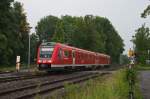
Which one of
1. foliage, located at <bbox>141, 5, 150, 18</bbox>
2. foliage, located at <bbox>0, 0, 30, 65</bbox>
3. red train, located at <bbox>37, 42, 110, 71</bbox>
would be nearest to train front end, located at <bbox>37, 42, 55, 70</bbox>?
red train, located at <bbox>37, 42, 110, 71</bbox>

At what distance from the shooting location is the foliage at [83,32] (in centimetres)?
10444

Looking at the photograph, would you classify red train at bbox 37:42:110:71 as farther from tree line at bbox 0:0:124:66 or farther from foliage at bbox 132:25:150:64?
foliage at bbox 132:25:150:64

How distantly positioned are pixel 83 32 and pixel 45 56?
216 feet

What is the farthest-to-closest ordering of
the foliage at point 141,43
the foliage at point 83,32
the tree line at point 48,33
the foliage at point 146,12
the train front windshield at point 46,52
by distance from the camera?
1. the foliage at point 83,32
2. the foliage at point 141,43
3. the tree line at point 48,33
4. the train front windshield at point 46,52
5. the foliage at point 146,12

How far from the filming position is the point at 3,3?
75375 mm

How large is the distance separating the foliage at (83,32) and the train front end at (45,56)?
5738cm

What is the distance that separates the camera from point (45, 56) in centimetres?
4069

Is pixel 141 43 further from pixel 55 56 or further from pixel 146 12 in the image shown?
pixel 146 12

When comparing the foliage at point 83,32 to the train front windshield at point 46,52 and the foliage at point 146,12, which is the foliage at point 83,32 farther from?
the foliage at point 146,12

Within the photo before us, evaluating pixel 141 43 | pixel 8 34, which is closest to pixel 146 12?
pixel 8 34

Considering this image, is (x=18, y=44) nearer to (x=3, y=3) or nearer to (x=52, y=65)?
(x=3, y=3)

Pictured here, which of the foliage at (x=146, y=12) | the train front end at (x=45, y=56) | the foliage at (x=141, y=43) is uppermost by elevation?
the foliage at (x=141, y=43)

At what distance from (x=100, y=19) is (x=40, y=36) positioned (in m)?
21.2

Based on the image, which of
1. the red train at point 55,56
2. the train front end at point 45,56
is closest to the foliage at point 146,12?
the red train at point 55,56
